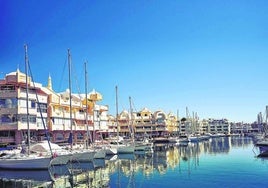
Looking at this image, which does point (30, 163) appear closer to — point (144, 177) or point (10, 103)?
point (144, 177)

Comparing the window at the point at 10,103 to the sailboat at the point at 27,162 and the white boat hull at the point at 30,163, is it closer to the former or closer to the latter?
the sailboat at the point at 27,162

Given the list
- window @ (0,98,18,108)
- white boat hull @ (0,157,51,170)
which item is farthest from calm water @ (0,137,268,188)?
window @ (0,98,18,108)

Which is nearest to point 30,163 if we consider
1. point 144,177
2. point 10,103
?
→ point 144,177

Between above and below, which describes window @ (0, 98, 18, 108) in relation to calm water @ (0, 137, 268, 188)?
above

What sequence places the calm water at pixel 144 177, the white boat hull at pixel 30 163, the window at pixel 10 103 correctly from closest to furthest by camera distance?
the calm water at pixel 144 177
the white boat hull at pixel 30 163
the window at pixel 10 103

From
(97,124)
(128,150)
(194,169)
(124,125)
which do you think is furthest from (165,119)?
(194,169)

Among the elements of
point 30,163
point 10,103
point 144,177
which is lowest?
point 144,177

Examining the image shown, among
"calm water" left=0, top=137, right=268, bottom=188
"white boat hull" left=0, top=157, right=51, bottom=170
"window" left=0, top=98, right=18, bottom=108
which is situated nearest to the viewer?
"calm water" left=0, top=137, right=268, bottom=188

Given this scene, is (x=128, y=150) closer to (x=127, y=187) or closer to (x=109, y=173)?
(x=109, y=173)

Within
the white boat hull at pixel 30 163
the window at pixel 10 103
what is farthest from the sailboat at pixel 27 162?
the window at pixel 10 103

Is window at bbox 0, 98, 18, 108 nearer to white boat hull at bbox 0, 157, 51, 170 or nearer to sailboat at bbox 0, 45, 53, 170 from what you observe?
sailboat at bbox 0, 45, 53, 170

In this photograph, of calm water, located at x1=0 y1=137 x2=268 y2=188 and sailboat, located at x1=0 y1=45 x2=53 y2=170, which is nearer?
calm water, located at x1=0 y1=137 x2=268 y2=188

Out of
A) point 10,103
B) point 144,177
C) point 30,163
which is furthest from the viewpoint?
point 10,103

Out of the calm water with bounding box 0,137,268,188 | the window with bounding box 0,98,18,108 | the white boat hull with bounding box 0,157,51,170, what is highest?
the window with bounding box 0,98,18,108
